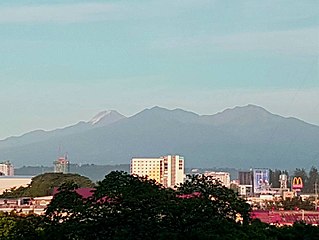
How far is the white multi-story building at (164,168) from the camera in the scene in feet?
290

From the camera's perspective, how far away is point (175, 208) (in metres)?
16.8

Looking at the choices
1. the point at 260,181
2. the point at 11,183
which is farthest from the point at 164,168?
the point at 11,183

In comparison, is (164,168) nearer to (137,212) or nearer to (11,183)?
(11,183)

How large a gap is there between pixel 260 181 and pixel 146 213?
88519 millimetres

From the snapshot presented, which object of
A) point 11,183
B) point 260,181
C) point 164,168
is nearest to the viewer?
point 11,183

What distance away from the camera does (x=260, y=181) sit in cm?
10431

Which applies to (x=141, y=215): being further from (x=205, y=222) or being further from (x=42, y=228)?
(x=42, y=228)

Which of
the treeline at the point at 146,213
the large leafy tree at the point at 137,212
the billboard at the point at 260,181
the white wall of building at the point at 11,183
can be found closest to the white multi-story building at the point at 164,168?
the billboard at the point at 260,181

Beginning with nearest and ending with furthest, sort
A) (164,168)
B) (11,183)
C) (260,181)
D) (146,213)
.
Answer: (146,213) → (11,183) → (164,168) → (260,181)

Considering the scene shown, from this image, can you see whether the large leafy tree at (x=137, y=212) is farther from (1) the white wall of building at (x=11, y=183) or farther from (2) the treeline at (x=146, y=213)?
(1) the white wall of building at (x=11, y=183)

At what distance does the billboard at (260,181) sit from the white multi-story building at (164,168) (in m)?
10.5

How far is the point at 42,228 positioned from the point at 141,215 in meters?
2.99

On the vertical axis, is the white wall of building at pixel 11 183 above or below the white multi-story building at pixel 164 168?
below

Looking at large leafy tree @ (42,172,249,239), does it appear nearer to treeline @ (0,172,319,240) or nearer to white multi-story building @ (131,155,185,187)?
treeline @ (0,172,319,240)
